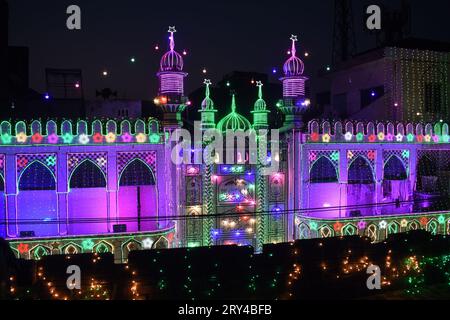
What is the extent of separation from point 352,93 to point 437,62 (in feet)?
15.4

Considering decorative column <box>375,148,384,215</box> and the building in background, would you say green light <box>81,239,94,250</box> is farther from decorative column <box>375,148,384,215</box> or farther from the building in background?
the building in background

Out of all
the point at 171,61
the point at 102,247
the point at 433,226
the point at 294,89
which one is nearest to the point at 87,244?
the point at 102,247

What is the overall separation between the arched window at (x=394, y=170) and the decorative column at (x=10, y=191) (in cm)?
1455

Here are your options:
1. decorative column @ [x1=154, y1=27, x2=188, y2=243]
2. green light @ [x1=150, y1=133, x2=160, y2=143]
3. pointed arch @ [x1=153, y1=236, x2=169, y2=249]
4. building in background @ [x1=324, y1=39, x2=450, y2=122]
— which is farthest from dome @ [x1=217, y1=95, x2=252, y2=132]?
building in background @ [x1=324, y1=39, x2=450, y2=122]

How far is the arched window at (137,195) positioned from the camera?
15.9m

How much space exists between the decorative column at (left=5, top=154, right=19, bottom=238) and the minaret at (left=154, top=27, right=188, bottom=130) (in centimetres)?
535

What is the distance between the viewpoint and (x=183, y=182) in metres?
15.6

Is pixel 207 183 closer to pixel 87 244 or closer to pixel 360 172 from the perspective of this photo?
pixel 87 244

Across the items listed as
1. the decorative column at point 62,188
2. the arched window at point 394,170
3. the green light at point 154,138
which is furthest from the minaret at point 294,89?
the decorative column at point 62,188

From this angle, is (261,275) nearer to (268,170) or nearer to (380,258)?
(380,258)

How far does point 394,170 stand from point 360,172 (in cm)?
151

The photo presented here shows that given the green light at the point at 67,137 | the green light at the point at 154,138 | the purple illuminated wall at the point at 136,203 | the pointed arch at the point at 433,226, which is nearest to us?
the green light at the point at 67,137

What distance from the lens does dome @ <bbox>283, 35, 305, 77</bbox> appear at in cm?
1636

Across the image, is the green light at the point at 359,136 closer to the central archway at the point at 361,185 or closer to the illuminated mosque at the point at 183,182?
the illuminated mosque at the point at 183,182
